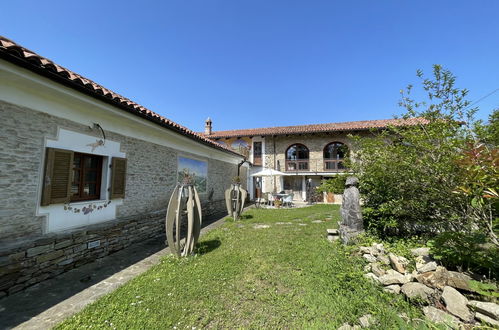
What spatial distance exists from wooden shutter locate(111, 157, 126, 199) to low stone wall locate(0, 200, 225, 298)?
71 centimetres

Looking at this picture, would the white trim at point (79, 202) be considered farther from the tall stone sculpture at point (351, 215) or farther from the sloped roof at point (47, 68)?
the tall stone sculpture at point (351, 215)

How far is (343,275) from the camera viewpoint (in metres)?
3.32

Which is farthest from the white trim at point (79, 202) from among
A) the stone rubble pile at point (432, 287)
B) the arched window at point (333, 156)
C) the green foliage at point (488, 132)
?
the arched window at point (333, 156)

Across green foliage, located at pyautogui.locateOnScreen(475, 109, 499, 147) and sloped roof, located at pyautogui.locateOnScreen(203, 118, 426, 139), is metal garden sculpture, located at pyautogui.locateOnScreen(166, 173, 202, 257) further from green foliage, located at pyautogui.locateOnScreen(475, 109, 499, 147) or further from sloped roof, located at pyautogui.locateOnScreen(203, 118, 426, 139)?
sloped roof, located at pyautogui.locateOnScreen(203, 118, 426, 139)

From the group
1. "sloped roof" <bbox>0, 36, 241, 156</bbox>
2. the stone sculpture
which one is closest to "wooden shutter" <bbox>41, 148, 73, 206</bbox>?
"sloped roof" <bbox>0, 36, 241, 156</bbox>

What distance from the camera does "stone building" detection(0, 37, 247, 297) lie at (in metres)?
3.10

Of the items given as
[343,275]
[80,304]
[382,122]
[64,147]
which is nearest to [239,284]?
[343,275]

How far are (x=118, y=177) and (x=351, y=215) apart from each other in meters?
5.90

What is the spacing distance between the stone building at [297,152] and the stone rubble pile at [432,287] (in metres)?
13.1

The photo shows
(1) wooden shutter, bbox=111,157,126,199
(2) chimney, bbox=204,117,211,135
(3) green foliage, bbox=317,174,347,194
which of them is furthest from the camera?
(2) chimney, bbox=204,117,211,135

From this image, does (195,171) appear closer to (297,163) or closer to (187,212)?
(187,212)

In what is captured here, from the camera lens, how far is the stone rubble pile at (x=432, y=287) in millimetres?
2033

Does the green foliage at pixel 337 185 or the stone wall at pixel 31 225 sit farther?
the green foliage at pixel 337 185

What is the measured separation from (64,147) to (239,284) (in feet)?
14.0
